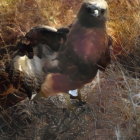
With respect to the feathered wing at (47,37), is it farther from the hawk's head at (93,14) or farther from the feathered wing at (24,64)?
the hawk's head at (93,14)

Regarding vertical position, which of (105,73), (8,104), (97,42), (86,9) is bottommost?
(8,104)

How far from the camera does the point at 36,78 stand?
2641 millimetres

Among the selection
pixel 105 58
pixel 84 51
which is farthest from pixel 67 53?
pixel 105 58

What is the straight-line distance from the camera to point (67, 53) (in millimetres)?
2508

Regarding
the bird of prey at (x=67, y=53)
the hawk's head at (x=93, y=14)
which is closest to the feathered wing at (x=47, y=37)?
the bird of prey at (x=67, y=53)

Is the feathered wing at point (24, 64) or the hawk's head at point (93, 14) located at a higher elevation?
the hawk's head at point (93, 14)

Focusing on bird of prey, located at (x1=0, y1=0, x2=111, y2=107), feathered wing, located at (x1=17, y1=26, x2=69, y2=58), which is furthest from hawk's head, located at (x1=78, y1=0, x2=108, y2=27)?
feathered wing, located at (x1=17, y1=26, x2=69, y2=58)

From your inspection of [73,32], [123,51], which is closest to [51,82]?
[73,32]

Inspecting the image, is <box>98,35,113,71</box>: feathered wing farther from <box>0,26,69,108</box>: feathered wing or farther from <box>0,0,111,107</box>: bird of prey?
<box>0,26,69,108</box>: feathered wing

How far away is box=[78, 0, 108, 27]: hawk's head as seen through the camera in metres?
2.41

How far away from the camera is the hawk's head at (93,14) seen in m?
2.41

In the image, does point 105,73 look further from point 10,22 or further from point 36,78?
point 10,22

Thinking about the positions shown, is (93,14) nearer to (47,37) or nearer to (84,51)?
(84,51)

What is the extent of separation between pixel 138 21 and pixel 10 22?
81 centimetres
